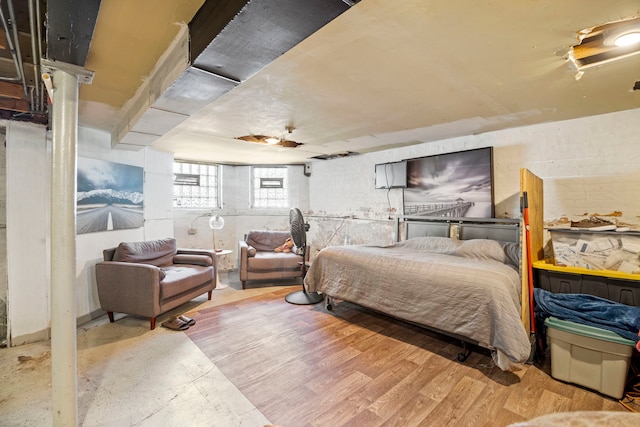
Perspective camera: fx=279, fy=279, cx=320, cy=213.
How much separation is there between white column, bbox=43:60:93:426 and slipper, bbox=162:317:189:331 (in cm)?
146

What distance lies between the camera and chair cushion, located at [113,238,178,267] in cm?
343

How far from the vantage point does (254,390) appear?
2072 mm

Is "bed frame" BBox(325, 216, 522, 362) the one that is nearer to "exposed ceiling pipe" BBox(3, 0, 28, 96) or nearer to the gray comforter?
the gray comforter

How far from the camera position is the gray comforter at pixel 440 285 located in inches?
87.5

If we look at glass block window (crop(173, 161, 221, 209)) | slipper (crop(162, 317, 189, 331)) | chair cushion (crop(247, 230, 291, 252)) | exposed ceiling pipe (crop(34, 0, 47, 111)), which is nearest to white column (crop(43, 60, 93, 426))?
exposed ceiling pipe (crop(34, 0, 47, 111))

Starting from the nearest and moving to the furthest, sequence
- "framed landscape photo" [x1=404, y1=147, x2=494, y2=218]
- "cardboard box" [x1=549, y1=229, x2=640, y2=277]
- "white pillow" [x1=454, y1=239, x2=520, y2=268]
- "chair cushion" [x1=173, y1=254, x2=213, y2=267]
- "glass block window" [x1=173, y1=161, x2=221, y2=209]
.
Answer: "cardboard box" [x1=549, y1=229, x2=640, y2=277] < "white pillow" [x1=454, y1=239, x2=520, y2=268] < "framed landscape photo" [x1=404, y1=147, x2=494, y2=218] < "chair cushion" [x1=173, y1=254, x2=213, y2=267] < "glass block window" [x1=173, y1=161, x2=221, y2=209]

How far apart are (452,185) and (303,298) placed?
2628 mm

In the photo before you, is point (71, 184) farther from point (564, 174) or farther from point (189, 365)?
point (564, 174)

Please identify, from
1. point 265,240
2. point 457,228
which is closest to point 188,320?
point 265,240

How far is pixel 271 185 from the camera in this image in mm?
6320

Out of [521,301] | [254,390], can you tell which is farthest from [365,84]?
[254,390]

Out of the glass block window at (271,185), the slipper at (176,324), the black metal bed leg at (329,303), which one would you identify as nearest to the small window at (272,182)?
the glass block window at (271,185)

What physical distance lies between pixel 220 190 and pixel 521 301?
5.50 meters

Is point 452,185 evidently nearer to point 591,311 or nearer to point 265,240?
point 591,311
